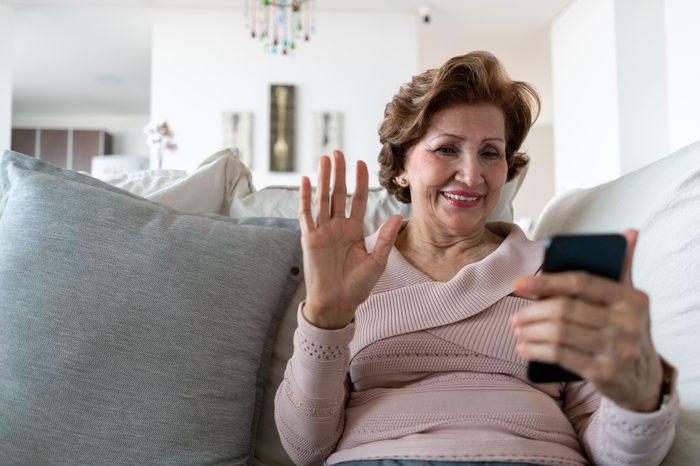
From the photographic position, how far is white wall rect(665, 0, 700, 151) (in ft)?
11.9

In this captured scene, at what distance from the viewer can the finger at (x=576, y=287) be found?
1.72ft

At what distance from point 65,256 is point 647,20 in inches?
186

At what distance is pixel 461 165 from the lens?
1.17 metres

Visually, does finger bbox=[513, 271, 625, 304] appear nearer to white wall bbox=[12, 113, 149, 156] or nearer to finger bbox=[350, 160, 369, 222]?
finger bbox=[350, 160, 369, 222]

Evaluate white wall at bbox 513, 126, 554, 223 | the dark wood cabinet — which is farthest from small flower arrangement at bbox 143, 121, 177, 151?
white wall at bbox 513, 126, 554, 223

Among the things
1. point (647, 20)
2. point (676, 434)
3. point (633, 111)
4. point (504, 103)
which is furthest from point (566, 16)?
point (676, 434)

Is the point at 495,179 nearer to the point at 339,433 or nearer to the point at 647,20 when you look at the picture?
the point at 339,433

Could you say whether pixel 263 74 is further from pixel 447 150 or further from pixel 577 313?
pixel 577 313

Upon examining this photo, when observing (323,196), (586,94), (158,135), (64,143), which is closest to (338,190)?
(323,196)

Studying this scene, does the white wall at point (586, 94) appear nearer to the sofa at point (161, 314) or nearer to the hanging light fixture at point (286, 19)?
the hanging light fixture at point (286, 19)

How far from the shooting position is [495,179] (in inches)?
46.6

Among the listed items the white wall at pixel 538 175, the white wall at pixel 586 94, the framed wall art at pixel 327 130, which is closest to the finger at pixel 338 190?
the white wall at pixel 586 94

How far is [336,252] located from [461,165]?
42 cm

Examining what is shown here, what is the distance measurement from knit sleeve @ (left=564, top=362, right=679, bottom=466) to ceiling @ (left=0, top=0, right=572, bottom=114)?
15.8 ft
